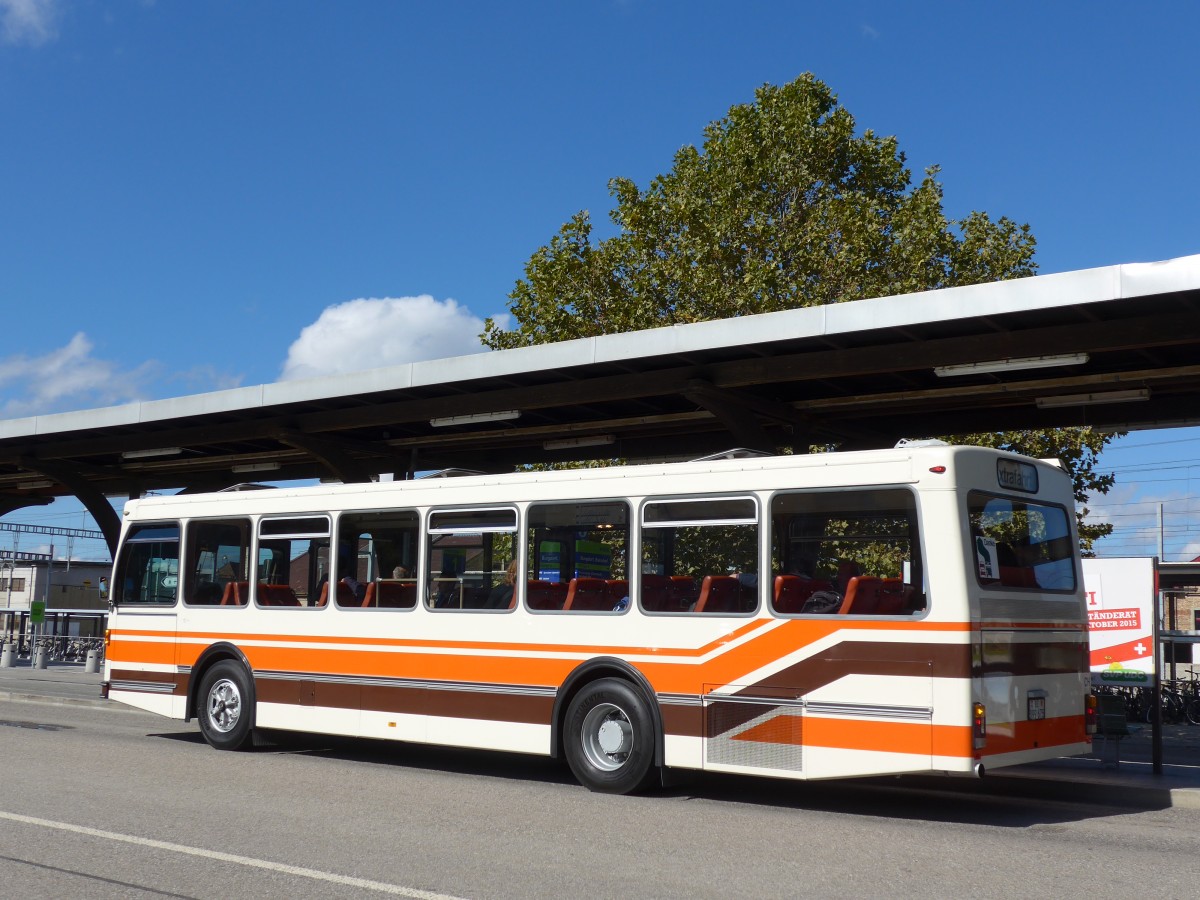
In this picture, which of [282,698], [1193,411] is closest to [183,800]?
[282,698]

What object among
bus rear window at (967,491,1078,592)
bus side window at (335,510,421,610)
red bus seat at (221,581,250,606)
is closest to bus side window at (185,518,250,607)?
red bus seat at (221,581,250,606)

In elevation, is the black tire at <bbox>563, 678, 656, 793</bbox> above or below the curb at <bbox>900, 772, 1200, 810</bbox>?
above

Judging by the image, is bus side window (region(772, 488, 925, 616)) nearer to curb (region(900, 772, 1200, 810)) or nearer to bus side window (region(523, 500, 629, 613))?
bus side window (region(523, 500, 629, 613))

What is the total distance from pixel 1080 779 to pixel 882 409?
239 inches

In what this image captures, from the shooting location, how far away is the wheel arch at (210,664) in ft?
44.0

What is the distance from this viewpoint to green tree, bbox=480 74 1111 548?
2884 cm

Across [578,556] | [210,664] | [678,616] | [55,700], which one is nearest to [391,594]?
[578,556]

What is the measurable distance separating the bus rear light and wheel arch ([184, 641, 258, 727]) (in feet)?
25.2

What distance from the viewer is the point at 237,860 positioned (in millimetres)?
7094

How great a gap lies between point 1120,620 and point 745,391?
509 cm

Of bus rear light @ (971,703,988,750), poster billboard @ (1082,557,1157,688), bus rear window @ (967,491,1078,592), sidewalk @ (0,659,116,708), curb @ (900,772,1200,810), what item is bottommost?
sidewalk @ (0,659,116,708)

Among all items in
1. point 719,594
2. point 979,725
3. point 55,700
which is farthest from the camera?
point 55,700

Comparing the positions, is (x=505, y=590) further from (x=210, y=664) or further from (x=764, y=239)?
(x=764, y=239)

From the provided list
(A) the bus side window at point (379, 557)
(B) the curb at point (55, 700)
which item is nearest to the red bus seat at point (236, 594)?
(A) the bus side window at point (379, 557)
